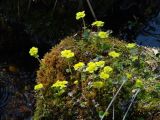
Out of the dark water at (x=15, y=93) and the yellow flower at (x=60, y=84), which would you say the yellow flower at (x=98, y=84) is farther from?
the dark water at (x=15, y=93)

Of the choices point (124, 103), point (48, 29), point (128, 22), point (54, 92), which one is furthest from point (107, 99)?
point (128, 22)

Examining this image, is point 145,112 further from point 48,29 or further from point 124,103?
point 48,29

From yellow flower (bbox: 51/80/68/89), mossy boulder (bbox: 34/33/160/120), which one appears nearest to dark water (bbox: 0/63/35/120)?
mossy boulder (bbox: 34/33/160/120)

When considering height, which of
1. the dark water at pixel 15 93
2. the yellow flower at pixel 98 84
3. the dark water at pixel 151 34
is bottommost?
the dark water at pixel 15 93

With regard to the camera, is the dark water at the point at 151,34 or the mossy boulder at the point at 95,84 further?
the dark water at the point at 151,34

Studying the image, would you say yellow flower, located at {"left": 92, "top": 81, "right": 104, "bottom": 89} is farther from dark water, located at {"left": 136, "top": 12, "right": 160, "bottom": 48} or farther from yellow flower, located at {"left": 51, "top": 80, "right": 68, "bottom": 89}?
dark water, located at {"left": 136, "top": 12, "right": 160, "bottom": 48}

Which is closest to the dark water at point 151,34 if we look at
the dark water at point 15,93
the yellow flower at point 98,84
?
the dark water at point 15,93
